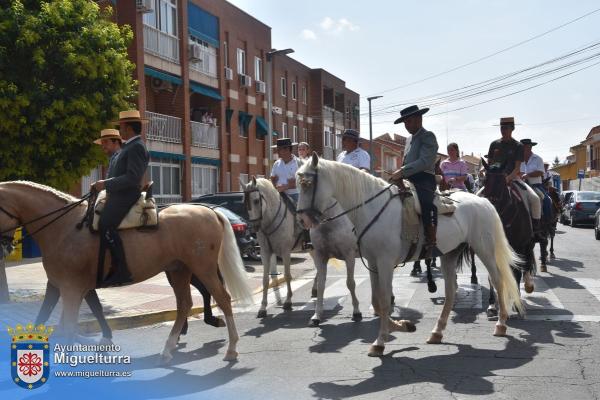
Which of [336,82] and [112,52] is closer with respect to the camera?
[112,52]

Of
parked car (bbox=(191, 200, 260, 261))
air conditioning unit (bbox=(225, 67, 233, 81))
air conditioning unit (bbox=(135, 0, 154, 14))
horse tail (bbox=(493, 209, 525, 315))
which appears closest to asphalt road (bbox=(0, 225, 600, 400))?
horse tail (bbox=(493, 209, 525, 315))

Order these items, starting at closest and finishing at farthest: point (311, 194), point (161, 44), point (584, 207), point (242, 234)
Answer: point (311, 194)
point (242, 234)
point (161, 44)
point (584, 207)

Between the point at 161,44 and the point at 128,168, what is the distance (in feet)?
68.2

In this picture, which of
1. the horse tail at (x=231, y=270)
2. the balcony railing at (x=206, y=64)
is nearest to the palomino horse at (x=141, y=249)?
the horse tail at (x=231, y=270)

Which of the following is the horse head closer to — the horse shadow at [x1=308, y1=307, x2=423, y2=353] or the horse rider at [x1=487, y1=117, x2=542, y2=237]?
the horse shadow at [x1=308, y1=307, x2=423, y2=353]

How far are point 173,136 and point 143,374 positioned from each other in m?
21.1

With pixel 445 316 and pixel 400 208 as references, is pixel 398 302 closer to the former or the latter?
pixel 445 316

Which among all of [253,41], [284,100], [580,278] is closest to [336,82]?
[284,100]

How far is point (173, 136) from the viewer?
85.9 ft

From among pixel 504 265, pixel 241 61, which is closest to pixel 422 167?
pixel 504 265

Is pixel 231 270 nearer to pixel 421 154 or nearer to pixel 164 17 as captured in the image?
pixel 421 154

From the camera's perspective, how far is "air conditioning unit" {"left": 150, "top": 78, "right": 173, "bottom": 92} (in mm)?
26203

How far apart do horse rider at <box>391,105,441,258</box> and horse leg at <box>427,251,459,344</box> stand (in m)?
0.54

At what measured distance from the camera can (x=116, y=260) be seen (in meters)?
6.20
